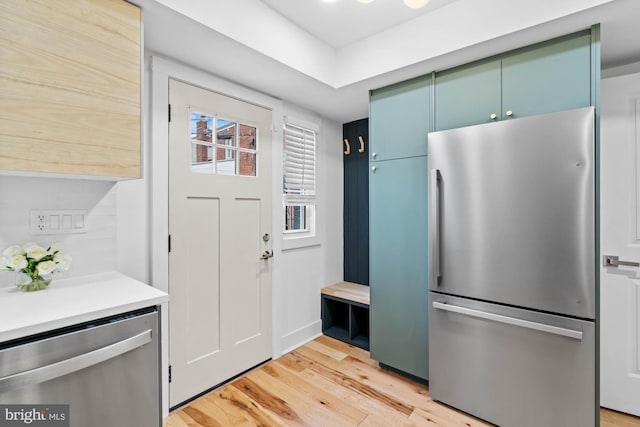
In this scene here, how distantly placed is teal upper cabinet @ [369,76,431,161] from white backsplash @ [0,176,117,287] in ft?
5.89

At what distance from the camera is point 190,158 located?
1986 mm

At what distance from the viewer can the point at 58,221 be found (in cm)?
149

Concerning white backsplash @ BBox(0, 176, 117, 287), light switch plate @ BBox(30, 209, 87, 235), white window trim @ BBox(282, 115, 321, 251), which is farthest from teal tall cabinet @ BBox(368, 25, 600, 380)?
light switch plate @ BBox(30, 209, 87, 235)

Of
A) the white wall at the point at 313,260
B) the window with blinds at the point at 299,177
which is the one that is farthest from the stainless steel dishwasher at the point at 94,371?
the window with blinds at the point at 299,177

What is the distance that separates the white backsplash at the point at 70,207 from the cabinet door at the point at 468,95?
2068 mm

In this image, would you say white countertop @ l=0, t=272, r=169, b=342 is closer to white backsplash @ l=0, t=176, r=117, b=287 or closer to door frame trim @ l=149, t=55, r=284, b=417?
white backsplash @ l=0, t=176, r=117, b=287

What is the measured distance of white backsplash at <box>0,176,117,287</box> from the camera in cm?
136

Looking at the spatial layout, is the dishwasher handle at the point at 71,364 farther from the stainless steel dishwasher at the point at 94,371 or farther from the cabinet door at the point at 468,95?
the cabinet door at the point at 468,95

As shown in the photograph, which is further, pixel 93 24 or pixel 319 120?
pixel 319 120

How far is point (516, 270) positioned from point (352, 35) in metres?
1.86

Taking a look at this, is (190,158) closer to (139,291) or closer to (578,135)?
(139,291)

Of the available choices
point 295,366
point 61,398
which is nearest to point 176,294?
point 61,398

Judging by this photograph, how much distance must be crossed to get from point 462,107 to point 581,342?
144 cm

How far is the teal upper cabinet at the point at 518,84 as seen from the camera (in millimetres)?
1566
